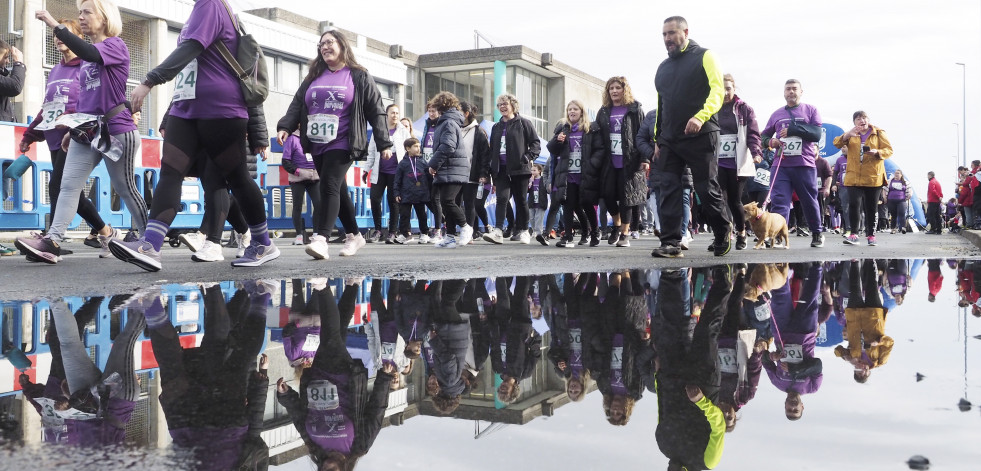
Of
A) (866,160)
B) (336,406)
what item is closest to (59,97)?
(336,406)

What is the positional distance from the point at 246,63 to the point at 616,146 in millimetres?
5354

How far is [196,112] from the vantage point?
17.4ft

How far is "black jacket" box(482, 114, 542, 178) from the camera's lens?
11.4 m

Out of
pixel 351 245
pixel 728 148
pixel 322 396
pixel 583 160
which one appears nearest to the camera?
pixel 322 396

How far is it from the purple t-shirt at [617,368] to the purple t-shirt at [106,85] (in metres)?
4.77

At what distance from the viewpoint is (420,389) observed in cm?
215

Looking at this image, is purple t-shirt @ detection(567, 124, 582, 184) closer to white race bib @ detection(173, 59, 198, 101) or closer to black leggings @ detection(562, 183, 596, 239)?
black leggings @ detection(562, 183, 596, 239)

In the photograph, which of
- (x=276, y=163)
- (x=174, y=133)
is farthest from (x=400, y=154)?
(x=174, y=133)

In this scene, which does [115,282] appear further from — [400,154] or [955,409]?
[400,154]

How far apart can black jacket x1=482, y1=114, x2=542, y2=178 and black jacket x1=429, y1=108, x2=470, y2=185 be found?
1070mm

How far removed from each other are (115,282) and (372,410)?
3437 millimetres

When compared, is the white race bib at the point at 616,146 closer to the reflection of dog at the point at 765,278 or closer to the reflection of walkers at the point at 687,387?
the reflection of dog at the point at 765,278

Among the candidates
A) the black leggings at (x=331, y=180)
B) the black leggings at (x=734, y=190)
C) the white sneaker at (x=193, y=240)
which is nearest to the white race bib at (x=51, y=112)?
the white sneaker at (x=193, y=240)

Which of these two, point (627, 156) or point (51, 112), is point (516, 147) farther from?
point (51, 112)
